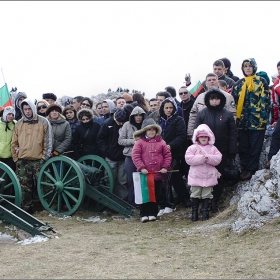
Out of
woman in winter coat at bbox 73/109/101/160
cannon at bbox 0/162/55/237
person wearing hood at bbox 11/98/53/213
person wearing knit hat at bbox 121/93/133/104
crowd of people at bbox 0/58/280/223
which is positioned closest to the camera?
cannon at bbox 0/162/55/237

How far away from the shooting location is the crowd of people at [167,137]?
25.0 ft

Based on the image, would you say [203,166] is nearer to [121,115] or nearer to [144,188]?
[144,188]

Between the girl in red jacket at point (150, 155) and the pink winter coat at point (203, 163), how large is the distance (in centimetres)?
54

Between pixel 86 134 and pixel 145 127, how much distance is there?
5.29 ft

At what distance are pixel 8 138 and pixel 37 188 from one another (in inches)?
40.0

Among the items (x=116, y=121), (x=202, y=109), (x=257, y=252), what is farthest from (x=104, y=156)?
(x=257, y=252)

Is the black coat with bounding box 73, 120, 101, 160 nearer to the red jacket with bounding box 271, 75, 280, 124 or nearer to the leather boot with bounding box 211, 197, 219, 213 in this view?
the leather boot with bounding box 211, 197, 219, 213

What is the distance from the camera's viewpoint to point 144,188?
7797mm

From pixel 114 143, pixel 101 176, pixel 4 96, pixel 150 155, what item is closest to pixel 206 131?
pixel 150 155

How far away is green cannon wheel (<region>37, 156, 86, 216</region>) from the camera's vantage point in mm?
8133

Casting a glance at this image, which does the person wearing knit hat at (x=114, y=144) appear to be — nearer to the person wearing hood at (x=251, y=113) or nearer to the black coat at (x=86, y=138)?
the black coat at (x=86, y=138)

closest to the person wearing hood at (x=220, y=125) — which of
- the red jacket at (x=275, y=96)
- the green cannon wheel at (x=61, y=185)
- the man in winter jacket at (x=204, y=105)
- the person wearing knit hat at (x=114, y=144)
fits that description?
the man in winter jacket at (x=204, y=105)

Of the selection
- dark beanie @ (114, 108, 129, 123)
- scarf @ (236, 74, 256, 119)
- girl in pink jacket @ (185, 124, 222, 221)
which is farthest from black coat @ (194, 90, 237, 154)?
dark beanie @ (114, 108, 129, 123)

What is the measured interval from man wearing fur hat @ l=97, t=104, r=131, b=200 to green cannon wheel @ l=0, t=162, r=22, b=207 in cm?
175
